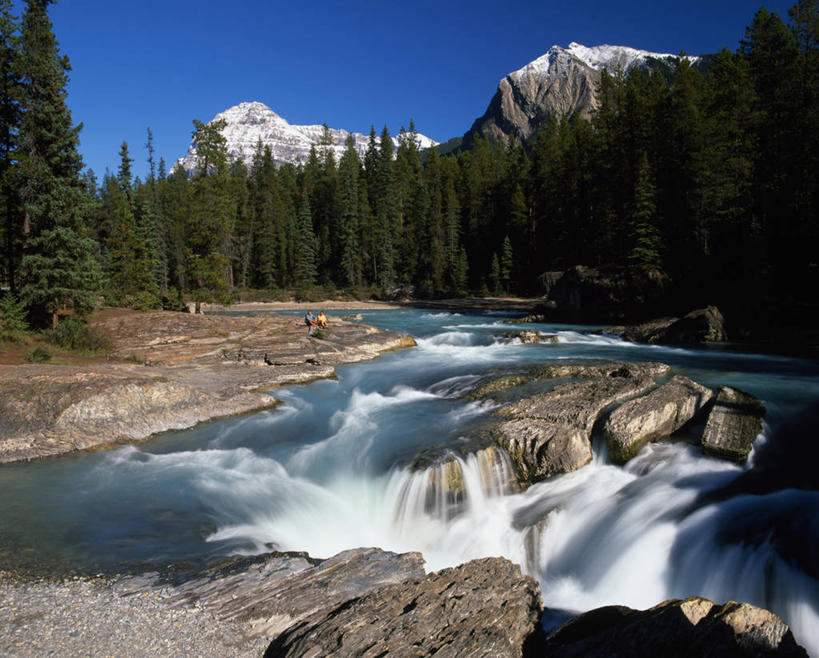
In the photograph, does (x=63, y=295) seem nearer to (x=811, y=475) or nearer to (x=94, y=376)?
(x=94, y=376)

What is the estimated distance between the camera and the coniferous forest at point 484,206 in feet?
69.0

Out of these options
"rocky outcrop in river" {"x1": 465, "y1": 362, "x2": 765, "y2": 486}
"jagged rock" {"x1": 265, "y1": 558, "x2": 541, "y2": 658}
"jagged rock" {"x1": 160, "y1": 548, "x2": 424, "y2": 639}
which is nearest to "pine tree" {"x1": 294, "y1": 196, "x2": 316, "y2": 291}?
"rocky outcrop in river" {"x1": 465, "y1": 362, "x2": 765, "y2": 486}

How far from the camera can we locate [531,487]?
9.58 m

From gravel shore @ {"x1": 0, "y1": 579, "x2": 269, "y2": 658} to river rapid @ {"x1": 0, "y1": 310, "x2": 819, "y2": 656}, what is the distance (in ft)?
2.97

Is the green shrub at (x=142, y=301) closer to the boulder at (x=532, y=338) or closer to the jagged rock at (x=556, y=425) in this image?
the boulder at (x=532, y=338)

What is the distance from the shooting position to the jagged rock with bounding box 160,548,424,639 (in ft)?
17.7

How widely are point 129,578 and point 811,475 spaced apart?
37.4 ft

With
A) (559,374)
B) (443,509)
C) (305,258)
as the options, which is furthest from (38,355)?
(305,258)

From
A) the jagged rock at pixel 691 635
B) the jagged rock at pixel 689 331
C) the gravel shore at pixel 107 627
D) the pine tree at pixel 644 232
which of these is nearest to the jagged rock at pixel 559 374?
the jagged rock at pixel 691 635

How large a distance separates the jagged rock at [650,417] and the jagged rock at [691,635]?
210 inches

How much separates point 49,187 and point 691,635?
2557 centimetres

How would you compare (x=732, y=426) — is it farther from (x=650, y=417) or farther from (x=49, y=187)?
(x=49, y=187)

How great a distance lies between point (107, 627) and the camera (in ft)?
16.7

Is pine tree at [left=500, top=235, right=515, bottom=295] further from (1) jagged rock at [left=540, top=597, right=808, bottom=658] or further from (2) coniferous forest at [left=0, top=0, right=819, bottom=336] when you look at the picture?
(1) jagged rock at [left=540, top=597, right=808, bottom=658]
